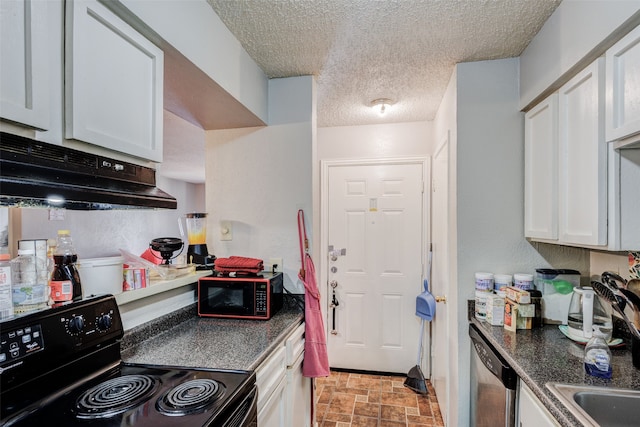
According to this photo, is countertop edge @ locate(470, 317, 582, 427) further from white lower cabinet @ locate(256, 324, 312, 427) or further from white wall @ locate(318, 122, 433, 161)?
white wall @ locate(318, 122, 433, 161)

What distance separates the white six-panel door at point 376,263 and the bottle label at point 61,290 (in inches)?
87.1

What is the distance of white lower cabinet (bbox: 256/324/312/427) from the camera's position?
1.37m

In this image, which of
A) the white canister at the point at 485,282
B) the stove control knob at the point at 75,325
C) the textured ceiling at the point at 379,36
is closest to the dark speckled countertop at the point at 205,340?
the stove control knob at the point at 75,325

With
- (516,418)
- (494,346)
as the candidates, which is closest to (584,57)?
(494,346)

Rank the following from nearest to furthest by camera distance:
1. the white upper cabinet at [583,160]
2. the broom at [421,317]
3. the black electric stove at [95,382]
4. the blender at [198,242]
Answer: the black electric stove at [95,382] < the white upper cabinet at [583,160] < the blender at [198,242] < the broom at [421,317]

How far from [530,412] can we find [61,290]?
1704 mm

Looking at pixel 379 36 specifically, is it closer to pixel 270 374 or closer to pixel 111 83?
pixel 111 83

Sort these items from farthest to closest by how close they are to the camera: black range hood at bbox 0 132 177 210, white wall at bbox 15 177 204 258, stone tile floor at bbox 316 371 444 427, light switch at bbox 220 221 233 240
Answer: white wall at bbox 15 177 204 258 < stone tile floor at bbox 316 371 444 427 < light switch at bbox 220 221 233 240 < black range hood at bbox 0 132 177 210

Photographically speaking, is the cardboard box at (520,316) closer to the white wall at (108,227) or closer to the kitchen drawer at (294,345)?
the kitchen drawer at (294,345)

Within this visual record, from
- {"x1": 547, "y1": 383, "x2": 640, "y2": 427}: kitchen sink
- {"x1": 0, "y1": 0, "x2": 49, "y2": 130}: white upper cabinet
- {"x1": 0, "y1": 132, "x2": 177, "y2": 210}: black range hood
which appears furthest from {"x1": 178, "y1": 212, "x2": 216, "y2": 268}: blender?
{"x1": 547, "y1": 383, "x2": 640, "y2": 427}: kitchen sink

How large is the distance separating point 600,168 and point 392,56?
3.78 feet

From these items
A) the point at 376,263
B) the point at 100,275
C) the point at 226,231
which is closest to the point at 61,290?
the point at 100,275

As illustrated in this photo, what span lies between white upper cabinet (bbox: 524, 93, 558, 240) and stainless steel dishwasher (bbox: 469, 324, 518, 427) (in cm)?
62

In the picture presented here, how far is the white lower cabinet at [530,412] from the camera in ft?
3.48
